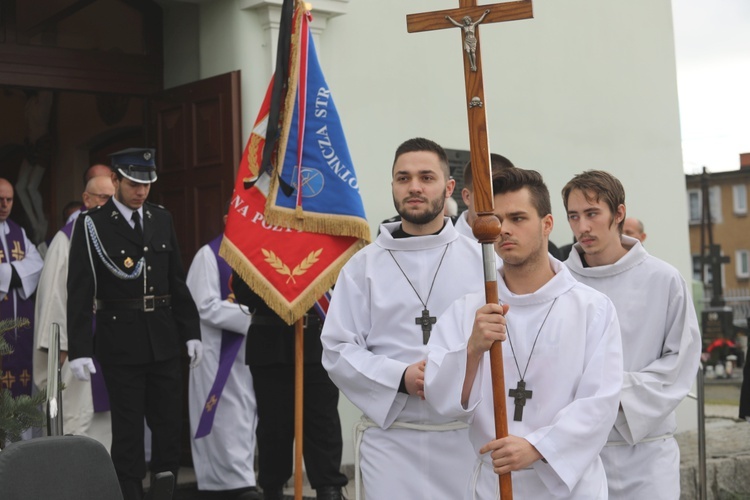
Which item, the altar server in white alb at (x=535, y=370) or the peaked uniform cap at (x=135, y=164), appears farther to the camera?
the peaked uniform cap at (x=135, y=164)

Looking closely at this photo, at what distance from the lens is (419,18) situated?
417 centimetres

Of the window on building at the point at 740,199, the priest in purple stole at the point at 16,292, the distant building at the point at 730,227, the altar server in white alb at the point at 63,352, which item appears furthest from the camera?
the window on building at the point at 740,199

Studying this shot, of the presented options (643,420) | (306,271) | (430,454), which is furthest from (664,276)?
(306,271)

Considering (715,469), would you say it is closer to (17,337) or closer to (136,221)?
(136,221)

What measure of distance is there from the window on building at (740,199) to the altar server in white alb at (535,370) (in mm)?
57507

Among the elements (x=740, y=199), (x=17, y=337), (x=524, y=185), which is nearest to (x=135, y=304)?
(x=17, y=337)

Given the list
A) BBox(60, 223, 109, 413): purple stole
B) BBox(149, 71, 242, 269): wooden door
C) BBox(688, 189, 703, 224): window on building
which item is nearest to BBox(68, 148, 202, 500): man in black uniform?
BBox(60, 223, 109, 413): purple stole

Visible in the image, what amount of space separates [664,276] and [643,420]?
670 mm

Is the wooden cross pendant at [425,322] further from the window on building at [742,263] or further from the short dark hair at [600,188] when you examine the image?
the window on building at [742,263]

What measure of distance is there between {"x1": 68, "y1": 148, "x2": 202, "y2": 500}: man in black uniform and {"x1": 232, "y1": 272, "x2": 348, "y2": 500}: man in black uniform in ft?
1.45

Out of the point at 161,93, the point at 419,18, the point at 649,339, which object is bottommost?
the point at 649,339

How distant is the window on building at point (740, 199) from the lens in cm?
5928

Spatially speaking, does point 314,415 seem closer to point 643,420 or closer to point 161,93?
point 643,420

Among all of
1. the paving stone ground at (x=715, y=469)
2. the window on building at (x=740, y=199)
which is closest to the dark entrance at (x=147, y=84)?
the paving stone ground at (x=715, y=469)
